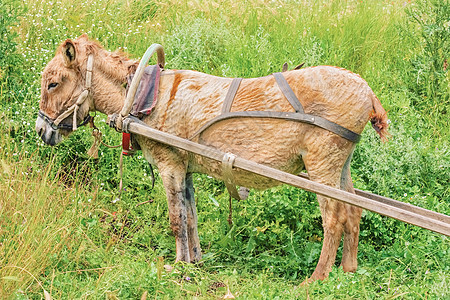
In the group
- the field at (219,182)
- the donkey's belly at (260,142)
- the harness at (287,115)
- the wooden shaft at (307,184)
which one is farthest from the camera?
the field at (219,182)

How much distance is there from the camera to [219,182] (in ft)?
21.6

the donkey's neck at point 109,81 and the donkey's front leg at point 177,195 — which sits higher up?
the donkey's neck at point 109,81

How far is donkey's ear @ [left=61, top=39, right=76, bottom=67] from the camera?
4668 millimetres

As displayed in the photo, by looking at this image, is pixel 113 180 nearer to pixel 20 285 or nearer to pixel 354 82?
pixel 20 285

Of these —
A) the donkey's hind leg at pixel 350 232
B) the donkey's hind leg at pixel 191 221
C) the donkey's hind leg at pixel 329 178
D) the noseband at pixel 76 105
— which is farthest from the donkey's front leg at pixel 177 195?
the donkey's hind leg at pixel 350 232

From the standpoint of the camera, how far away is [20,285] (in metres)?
4.34

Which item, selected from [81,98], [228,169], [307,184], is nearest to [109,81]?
[81,98]

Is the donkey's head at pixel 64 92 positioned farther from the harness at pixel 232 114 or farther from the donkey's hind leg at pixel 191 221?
the donkey's hind leg at pixel 191 221

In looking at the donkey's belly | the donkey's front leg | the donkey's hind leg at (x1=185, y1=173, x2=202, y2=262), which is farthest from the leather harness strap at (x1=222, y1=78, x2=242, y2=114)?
the donkey's hind leg at (x1=185, y1=173, x2=202, y2=262)

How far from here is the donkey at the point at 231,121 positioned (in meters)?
4.40

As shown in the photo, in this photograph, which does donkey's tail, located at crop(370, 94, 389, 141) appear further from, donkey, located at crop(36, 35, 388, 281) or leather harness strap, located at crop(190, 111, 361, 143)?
leather harness strap, located at crop(190, 111, 361, 143)

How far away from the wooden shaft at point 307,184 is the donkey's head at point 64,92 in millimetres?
527

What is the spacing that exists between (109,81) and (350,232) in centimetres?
237

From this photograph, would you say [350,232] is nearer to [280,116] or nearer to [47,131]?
[280,116]
